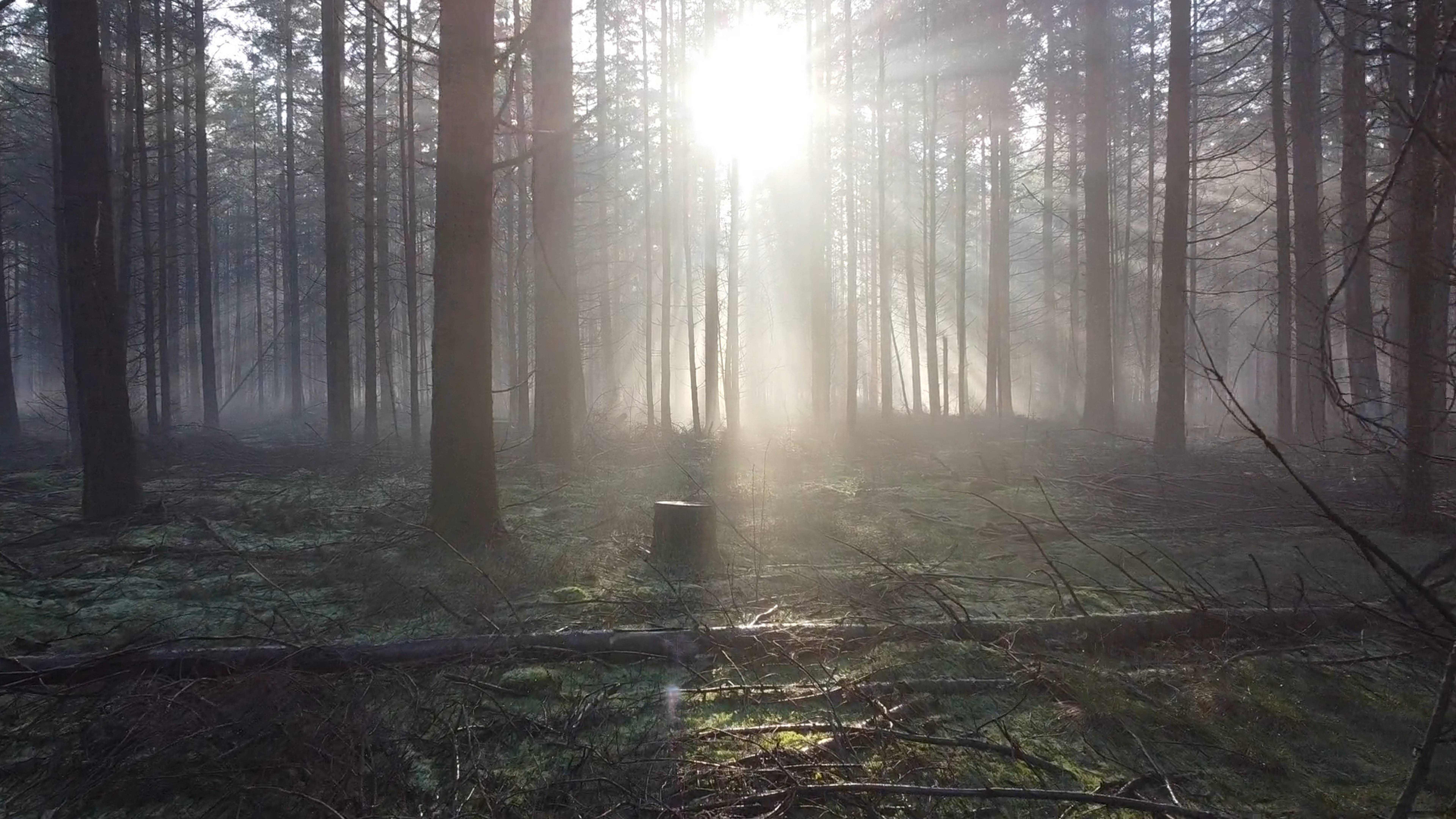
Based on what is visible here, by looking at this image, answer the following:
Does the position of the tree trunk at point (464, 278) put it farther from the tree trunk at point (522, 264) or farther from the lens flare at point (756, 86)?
the lens flare at point (756, 86)

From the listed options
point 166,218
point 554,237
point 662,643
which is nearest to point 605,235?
point 554,237

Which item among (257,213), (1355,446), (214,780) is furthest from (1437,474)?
(257,213)

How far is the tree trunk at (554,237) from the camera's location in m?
11.9

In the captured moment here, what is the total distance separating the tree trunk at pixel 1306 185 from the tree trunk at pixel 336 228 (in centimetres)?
1695

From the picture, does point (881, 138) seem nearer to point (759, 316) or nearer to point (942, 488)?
point (942, 488)

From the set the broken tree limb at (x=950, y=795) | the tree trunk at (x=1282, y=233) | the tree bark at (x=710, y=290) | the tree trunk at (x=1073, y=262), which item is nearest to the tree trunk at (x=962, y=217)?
the tree trunk at (x=1073, y=262)

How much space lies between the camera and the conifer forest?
3.34m

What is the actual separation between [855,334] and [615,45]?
11.4 metres

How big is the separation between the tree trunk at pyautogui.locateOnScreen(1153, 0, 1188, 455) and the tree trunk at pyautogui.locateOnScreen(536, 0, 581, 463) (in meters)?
8.89

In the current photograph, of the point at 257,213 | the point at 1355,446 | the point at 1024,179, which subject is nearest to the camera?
the point at 1355,446

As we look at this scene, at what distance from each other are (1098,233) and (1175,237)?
531 centimetres

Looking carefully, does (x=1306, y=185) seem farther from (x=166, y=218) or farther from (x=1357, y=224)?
(x=166, y=218)

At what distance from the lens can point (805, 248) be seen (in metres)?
21.9

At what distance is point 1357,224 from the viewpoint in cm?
1184
